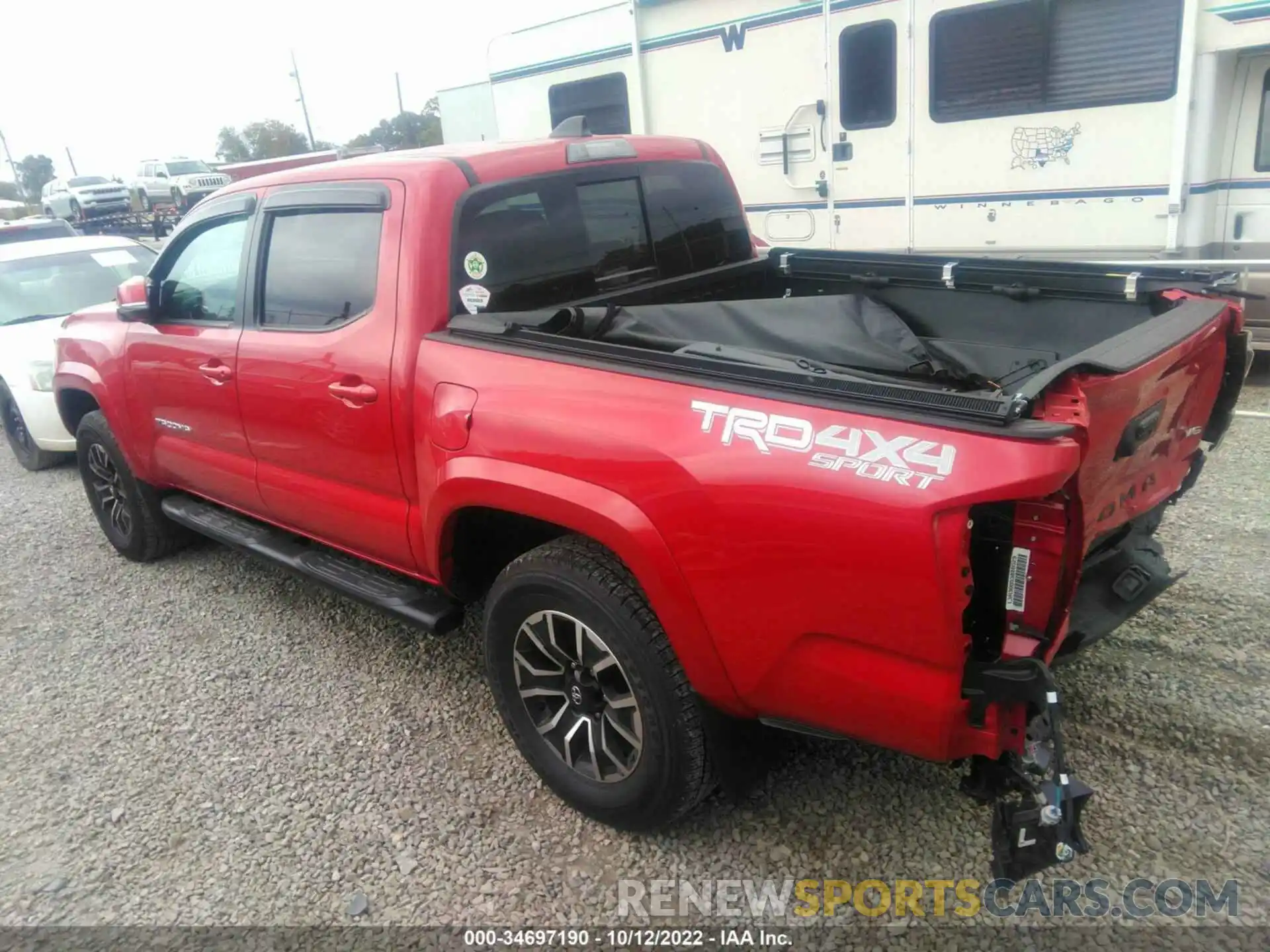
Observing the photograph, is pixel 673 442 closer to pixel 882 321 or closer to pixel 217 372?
pixel 882 321

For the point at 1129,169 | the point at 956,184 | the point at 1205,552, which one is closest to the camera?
the point at 1205,552

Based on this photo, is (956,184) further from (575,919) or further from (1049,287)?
(575,919)

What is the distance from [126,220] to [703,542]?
110 ft

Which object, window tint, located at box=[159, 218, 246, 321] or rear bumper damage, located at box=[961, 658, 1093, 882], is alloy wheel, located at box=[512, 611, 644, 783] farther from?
window tint, located at box=[159, 218, 246, 321]

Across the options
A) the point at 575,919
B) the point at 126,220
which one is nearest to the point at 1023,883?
the point at 575,919

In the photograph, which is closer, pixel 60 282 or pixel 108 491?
pixel 108 491

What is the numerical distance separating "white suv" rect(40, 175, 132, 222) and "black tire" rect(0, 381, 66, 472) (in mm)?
25982

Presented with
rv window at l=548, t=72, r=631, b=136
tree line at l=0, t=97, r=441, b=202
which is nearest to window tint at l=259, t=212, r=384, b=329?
rv window at l=548, t=72, r=631, b=136

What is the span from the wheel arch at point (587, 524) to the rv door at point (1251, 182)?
562 cm

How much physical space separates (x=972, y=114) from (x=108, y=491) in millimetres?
6394

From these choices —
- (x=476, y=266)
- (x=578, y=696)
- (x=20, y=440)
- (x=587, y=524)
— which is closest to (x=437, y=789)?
(x=578, y=696)

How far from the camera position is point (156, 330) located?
4320 millimetres

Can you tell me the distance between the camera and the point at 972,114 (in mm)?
7105

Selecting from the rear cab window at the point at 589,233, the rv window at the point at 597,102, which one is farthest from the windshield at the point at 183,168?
the rear cab window at the point at 589,233
